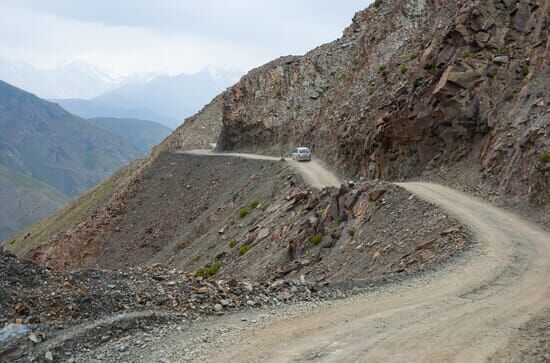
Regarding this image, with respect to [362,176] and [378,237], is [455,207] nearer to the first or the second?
[378,237]

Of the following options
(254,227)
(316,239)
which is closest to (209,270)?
(254,227)

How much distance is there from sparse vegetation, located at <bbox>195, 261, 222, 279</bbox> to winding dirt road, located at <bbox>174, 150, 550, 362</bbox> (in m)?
16.0

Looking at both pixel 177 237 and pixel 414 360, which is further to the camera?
pixel 177 237

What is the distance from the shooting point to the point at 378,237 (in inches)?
822

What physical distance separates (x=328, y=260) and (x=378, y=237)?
7.62ft

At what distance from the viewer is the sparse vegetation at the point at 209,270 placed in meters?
29.1

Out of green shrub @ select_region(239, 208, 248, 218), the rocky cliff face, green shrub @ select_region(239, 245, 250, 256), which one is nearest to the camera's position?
the rocky cliff face

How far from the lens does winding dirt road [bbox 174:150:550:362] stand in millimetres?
10125

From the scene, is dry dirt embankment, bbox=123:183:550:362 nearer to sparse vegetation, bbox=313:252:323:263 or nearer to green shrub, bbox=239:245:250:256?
sparse vegetation, bbox=313:252:323:263

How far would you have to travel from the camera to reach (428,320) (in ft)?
37.9

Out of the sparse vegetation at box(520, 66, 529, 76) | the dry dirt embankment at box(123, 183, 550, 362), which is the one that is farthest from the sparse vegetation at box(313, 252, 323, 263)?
the sparse vegetation at box(520, 66, 529, 76)

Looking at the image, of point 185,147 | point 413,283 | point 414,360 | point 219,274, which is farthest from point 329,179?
point 185,147

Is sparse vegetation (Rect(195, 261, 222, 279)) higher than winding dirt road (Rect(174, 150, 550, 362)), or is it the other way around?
winding dirt road (Rect(174, 150, 550, 362))

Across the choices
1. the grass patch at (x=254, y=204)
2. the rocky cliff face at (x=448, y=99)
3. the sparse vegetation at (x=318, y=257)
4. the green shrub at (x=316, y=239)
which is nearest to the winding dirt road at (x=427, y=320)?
the sparse vegetation at (x=318, y=257)
